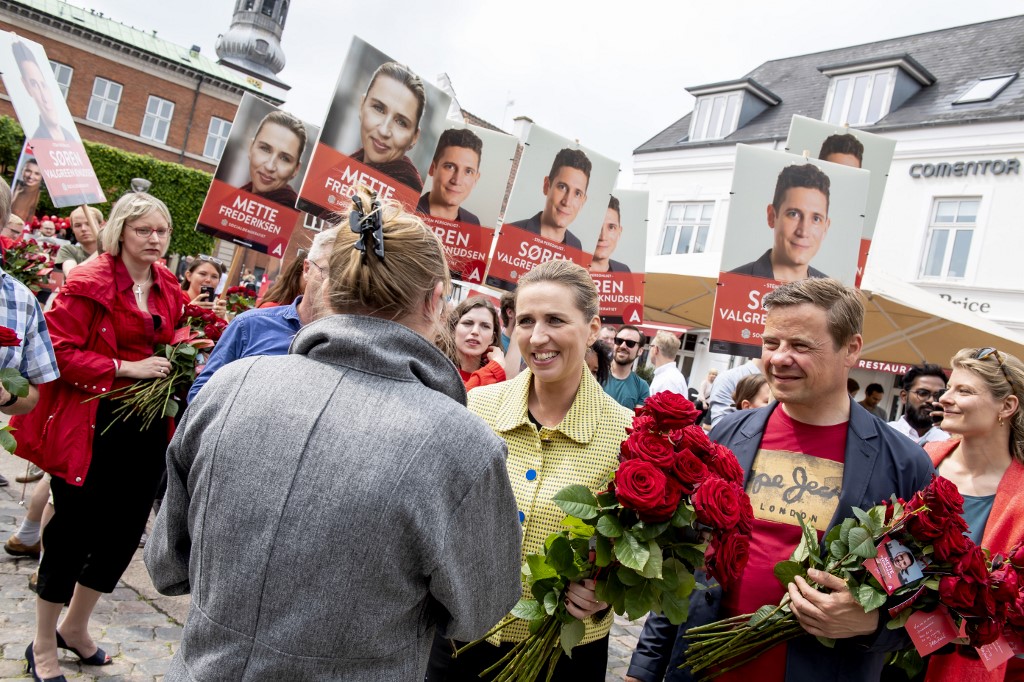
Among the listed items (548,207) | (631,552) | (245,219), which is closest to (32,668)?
(631,552)

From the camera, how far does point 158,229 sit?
3.69 m

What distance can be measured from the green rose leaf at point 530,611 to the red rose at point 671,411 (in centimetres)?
60

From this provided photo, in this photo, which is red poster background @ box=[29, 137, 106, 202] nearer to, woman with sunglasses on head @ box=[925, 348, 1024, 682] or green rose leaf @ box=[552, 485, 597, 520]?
green rose leaf @ box=[552, 485, 597, 520]

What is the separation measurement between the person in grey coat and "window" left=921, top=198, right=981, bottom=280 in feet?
65.8

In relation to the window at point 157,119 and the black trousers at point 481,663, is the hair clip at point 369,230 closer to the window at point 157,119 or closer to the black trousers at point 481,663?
the black trousers at point 481,663

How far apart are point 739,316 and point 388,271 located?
193 inches

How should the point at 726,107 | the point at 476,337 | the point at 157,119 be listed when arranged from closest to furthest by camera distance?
the point at 476,337 < the point at 726,107 < the point at 157,119

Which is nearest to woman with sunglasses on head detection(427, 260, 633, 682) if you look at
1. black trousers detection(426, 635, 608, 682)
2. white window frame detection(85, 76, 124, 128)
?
black trousers detection(426, 635, 608, 682)

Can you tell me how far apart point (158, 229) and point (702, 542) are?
296 cm

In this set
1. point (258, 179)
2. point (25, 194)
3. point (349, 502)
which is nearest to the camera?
point (349, 502)

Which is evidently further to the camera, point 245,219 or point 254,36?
point 254,36

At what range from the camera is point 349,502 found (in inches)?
55.9

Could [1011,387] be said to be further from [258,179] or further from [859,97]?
[859,97]

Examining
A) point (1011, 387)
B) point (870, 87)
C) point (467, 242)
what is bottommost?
point (1011, 387)
